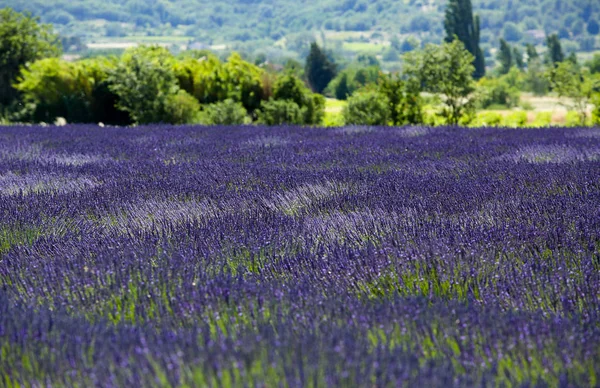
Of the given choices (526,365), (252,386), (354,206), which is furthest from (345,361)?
(354,206)

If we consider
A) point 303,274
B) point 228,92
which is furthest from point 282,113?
point 303,274

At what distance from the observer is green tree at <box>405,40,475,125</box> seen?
50.3ft

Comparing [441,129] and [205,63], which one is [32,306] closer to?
[441,129]

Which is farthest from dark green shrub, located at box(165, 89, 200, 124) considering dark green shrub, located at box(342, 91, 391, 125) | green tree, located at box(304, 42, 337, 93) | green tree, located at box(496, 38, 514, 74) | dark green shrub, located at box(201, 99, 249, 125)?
green tree, located at box(496, 38, 514, 74)

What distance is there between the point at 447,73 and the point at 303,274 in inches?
527

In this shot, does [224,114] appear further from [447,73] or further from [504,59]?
[504,59]

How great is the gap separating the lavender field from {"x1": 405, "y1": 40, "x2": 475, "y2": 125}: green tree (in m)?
10.1

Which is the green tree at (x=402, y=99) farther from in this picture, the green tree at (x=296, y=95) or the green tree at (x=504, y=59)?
the green tree at (x=504, y=59)

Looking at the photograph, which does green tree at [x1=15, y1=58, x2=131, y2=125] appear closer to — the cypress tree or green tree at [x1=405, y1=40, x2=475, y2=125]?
green tree at [x1=405, y1=40, x2=475, y2=125]

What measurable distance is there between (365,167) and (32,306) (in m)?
3.37

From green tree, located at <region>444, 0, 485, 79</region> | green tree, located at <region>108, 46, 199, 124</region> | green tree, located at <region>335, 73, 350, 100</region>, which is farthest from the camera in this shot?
green tree, located at <region>444, 0, 485, 79</region>

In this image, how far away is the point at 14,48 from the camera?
Answer: 22.6m

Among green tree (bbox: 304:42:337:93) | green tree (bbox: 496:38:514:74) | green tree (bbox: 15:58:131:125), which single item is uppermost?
green tree (bbox: 15:58:131:125)

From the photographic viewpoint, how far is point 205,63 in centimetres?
1856
